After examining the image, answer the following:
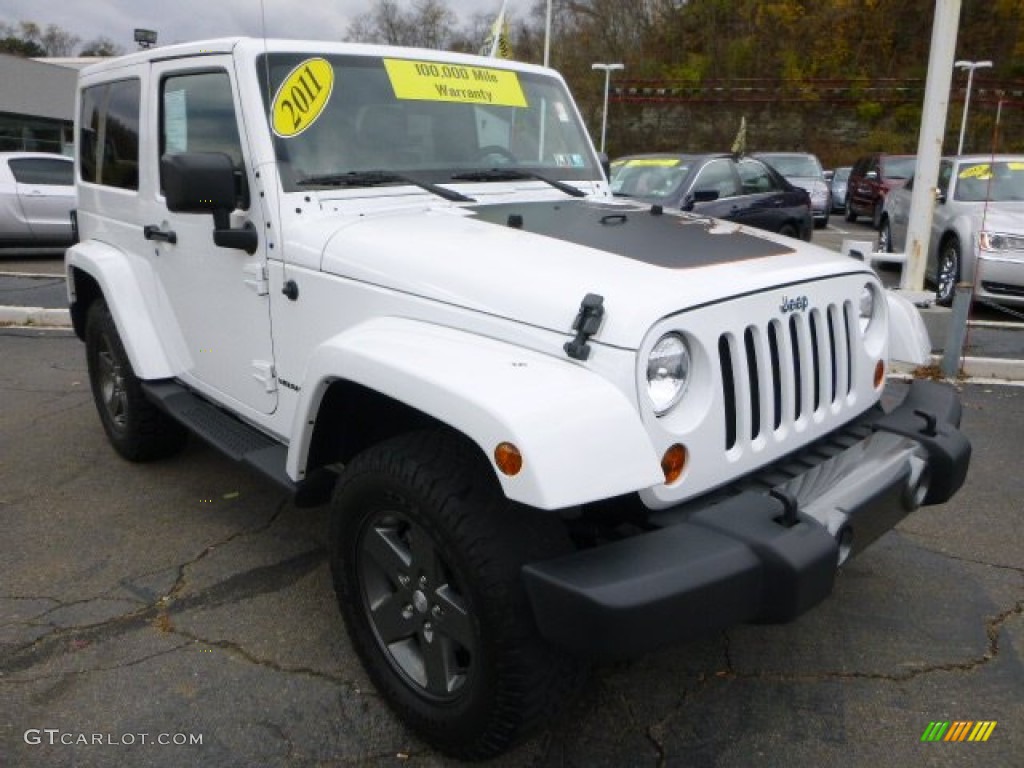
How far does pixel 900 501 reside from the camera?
2.63 m

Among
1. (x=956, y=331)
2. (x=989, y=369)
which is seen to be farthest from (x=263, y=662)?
(x=989, y=369)

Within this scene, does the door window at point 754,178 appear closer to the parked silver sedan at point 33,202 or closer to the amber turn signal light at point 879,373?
the amber turn signal light at point 879,373

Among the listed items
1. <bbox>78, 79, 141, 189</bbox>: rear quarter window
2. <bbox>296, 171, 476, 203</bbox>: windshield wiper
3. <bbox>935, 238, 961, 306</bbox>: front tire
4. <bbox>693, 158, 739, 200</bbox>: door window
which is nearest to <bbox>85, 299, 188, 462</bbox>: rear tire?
<bbox>78, 79, 141, 189</bbox>: rear quarter window

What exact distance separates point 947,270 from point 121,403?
26.1 ft

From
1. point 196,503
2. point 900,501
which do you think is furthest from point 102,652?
point 900,501

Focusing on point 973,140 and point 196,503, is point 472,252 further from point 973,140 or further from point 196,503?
point 973,140

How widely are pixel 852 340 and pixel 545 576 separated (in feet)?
4.88

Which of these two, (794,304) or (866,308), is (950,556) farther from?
(794,304)

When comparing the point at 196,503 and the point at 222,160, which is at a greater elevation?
the point at 222,160

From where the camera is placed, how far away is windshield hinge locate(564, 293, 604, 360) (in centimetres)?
219

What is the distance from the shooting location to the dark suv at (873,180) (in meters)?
17.9

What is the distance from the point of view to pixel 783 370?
252 centimetres

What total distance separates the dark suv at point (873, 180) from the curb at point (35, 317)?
14.0 metres

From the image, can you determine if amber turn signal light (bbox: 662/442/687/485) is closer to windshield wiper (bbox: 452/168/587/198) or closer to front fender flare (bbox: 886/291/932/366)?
front fender flare (bbox: 886/291/932/366)
